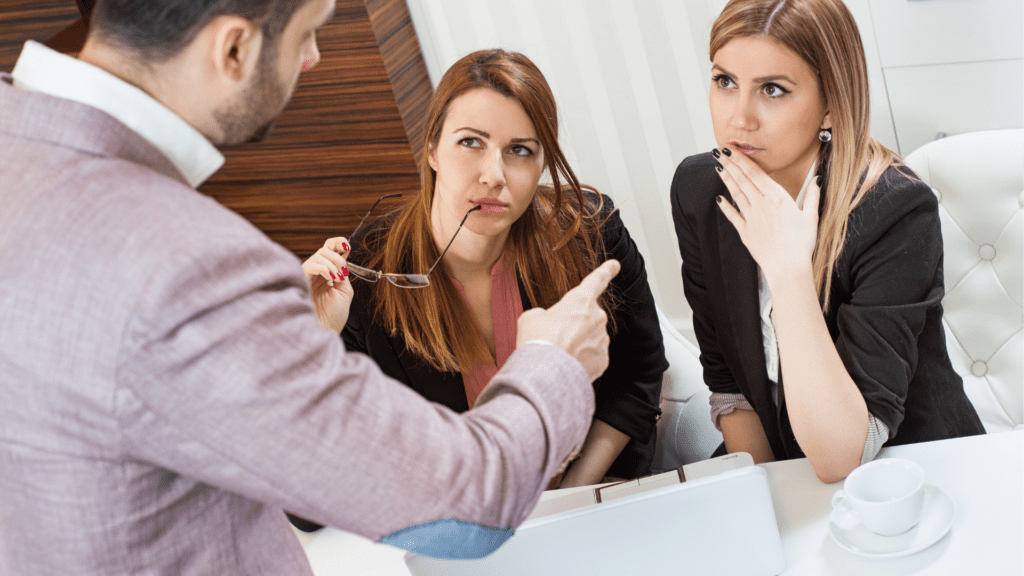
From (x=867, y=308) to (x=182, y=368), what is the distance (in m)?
0.95

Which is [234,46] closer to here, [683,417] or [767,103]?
[767,103]

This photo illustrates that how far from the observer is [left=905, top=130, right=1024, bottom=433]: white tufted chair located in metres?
1.46

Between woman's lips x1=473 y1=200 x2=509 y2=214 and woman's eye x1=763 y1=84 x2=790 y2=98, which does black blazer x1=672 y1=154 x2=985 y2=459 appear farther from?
woman's lips x1=473 y1=200 x2=509 y2=214

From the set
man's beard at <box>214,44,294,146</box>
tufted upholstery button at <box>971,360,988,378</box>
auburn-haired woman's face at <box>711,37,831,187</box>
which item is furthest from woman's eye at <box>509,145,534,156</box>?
tufted upholstery button at <box>971,360,988,378</box>

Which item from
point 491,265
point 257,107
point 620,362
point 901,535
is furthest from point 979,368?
point 257,107

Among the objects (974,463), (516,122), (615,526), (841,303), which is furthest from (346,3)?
(974,463)

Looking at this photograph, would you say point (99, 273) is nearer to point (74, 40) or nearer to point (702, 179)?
point (702, 179)

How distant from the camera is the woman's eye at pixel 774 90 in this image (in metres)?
1.23

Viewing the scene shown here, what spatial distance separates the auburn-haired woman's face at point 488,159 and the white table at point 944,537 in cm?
60

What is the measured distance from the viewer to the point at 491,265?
166cm

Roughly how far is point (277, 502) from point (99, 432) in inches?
5.5

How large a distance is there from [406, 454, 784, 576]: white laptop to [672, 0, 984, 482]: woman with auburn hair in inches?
7.2

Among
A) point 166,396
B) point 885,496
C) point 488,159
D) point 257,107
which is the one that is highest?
point 257,107

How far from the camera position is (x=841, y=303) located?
1306 mm
